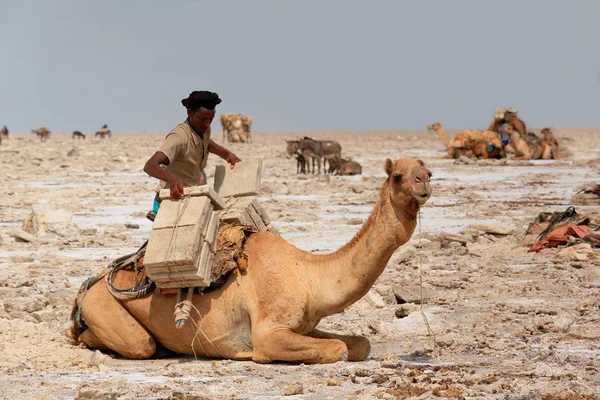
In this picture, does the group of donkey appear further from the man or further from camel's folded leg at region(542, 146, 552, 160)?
the man

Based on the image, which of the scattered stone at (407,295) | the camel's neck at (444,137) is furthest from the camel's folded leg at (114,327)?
the camel's neck at (444,137)

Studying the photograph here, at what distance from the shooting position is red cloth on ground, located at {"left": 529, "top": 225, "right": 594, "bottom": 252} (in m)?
12.8

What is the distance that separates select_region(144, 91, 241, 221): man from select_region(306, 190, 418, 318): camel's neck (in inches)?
51.5

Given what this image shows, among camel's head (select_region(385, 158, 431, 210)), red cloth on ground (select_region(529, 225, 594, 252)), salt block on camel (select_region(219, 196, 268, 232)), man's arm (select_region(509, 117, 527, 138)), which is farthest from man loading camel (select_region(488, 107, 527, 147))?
camel's head (select_region(385, 158, 431, 210))

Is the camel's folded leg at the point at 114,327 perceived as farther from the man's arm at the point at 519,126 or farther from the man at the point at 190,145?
the man's arm at the point at 519,126

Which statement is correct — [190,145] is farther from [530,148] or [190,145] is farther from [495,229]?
[530,148]

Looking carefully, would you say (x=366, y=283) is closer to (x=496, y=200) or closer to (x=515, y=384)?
(x=515, y=384)

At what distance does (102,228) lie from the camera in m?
16.1

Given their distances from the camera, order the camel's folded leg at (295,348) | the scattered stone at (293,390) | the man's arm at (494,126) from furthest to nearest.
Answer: the man's arm at (494,126) < the camel's folded leg at (295,348) < the scattered stone at (293,390)

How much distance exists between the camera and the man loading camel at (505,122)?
1420 inches

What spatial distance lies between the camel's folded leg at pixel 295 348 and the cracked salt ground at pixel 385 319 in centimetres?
9

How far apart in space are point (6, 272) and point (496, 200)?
11.6 meters

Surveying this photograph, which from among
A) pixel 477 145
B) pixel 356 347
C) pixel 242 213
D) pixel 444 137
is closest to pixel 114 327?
pixel 242 213

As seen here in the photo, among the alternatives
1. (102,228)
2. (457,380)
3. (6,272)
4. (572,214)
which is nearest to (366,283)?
(457,380)
